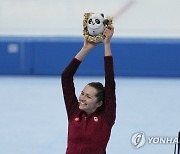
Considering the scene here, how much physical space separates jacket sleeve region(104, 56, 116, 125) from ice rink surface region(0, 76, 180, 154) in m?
1.38

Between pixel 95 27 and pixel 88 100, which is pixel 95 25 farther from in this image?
pixel 88 100

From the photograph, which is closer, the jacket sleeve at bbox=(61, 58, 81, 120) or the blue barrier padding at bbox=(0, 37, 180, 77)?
the jacket sleeve at bbox=(61, 58, 81, 120)

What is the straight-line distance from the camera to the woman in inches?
100

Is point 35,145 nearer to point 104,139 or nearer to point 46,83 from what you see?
point 104,139

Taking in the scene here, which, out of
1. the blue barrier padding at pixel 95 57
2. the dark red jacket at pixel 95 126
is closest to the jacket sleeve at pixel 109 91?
the dark red jacket at pixel 95 126

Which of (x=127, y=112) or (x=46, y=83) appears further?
(x=46, y=83)

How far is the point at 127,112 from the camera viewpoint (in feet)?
16.0

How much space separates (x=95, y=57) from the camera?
6.34m

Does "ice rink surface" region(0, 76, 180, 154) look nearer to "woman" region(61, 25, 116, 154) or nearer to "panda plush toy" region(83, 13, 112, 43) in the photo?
"woman" region(61, 25, 116, 154)

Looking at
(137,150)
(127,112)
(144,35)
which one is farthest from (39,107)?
(144,35)

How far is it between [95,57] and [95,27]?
3750mm

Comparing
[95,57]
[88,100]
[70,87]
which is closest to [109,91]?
[88,100]

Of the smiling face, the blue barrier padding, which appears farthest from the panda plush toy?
the blue barrier padding

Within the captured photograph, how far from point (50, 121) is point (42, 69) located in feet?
5.90
